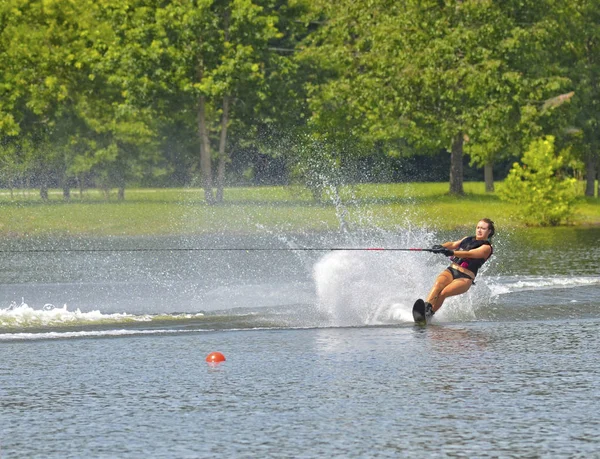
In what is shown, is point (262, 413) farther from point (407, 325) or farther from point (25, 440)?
point (407, 325)

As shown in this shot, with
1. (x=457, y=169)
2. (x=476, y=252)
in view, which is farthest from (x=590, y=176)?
(x=476, y=252)

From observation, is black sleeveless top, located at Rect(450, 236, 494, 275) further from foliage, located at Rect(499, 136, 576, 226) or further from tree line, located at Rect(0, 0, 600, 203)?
tree line, located at Rect(0, 0, 600, 203)

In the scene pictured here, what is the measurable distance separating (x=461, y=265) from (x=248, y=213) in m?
29.6

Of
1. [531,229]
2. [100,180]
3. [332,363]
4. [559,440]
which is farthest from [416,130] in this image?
[559,440]

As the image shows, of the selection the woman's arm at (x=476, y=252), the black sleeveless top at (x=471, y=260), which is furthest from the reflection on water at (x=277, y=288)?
the woman's arm at (x=476, y=252)

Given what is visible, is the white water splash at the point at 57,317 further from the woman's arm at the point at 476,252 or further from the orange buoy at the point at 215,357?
the orange buoy at the point at 215,357

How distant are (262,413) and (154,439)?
1.16 meters

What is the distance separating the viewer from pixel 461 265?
17297 millimetres

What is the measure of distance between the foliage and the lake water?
64.0 feet

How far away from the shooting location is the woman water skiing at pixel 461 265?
1681cm

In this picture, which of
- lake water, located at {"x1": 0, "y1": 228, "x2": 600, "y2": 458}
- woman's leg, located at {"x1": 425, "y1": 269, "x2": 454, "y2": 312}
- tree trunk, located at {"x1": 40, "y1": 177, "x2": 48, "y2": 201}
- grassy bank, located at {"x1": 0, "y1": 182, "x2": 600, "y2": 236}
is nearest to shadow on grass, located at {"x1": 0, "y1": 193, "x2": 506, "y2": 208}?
grassy bank, located at {"x1": 0, "y1": 182, "x2": 600, "y2": 236}

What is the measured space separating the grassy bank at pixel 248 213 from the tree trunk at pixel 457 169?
48 cm

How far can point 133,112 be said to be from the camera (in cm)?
5053

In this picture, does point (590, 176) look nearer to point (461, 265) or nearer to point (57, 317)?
point (461, 265)
